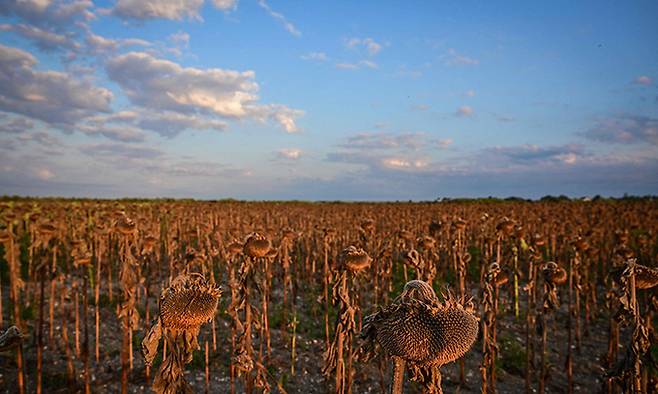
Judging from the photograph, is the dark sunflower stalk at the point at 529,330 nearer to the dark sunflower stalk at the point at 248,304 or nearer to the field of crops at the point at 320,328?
the field of crops at the point at 320,328

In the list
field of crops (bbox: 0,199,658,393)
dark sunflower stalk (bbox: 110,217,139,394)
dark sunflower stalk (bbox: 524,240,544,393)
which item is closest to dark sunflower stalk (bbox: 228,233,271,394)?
field of crops (bbox: 0,199,658,393)

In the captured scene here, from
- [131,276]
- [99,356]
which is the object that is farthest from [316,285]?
[131,276]

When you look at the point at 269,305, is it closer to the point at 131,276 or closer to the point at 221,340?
the point at 221,340

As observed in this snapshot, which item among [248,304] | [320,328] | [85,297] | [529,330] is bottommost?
[320,328]

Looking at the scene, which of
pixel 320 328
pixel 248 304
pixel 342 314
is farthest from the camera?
pixel 320 328

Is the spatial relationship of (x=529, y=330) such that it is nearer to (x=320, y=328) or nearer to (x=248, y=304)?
(x=320, y=328)

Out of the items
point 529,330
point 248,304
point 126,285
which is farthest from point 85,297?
point 529,330

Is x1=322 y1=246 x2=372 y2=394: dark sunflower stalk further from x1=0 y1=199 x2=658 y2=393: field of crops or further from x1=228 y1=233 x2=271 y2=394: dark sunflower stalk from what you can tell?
x1=228 y1=233 x2=271 y2=394: dark sunflower stalk

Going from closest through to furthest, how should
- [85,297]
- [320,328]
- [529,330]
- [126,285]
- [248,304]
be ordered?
[248,304] < [126,285] < [85,297] < [529,330] < [320,328]

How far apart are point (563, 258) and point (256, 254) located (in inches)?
732

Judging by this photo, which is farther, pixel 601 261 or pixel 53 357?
pixel 601 261

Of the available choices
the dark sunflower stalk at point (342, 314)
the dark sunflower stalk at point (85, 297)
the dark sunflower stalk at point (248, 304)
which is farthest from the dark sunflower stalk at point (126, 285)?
the dark sunflower stalk at point (342, 314)

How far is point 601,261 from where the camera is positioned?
771 inches

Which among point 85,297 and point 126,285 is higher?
point 126,285
